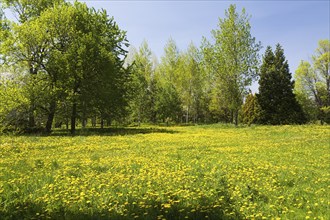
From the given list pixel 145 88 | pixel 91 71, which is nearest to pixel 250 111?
pixel 145 88

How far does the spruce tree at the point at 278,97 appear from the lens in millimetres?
51031

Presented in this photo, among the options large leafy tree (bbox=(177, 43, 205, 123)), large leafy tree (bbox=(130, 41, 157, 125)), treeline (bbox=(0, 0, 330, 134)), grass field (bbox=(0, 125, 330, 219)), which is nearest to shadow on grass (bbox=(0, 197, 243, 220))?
grass field (bbox=(0, 125, 330, 219))

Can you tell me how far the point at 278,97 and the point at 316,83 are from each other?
389 inches

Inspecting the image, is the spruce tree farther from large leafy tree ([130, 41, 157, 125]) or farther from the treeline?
large leafy tree ([130, 41, 157, 125])

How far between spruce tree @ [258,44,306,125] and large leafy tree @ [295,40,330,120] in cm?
615

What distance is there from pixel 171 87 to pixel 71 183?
5311 centimetres

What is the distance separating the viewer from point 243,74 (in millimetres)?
43312

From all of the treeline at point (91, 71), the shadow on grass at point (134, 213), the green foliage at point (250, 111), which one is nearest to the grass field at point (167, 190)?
the shadow on grass at point (134, 213)

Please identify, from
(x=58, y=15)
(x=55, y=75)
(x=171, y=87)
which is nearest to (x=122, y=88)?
(x=55, y=75)

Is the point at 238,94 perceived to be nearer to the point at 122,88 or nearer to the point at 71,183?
the point at 122,88

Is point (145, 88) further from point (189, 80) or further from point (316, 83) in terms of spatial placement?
point (316, 83)

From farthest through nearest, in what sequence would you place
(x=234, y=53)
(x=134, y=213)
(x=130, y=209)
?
(x=234, y=53), (x=130, y=209), (x=134, y=213)

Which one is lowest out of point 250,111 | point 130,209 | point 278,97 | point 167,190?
point 130,209

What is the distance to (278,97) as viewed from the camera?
51531 millimetres
